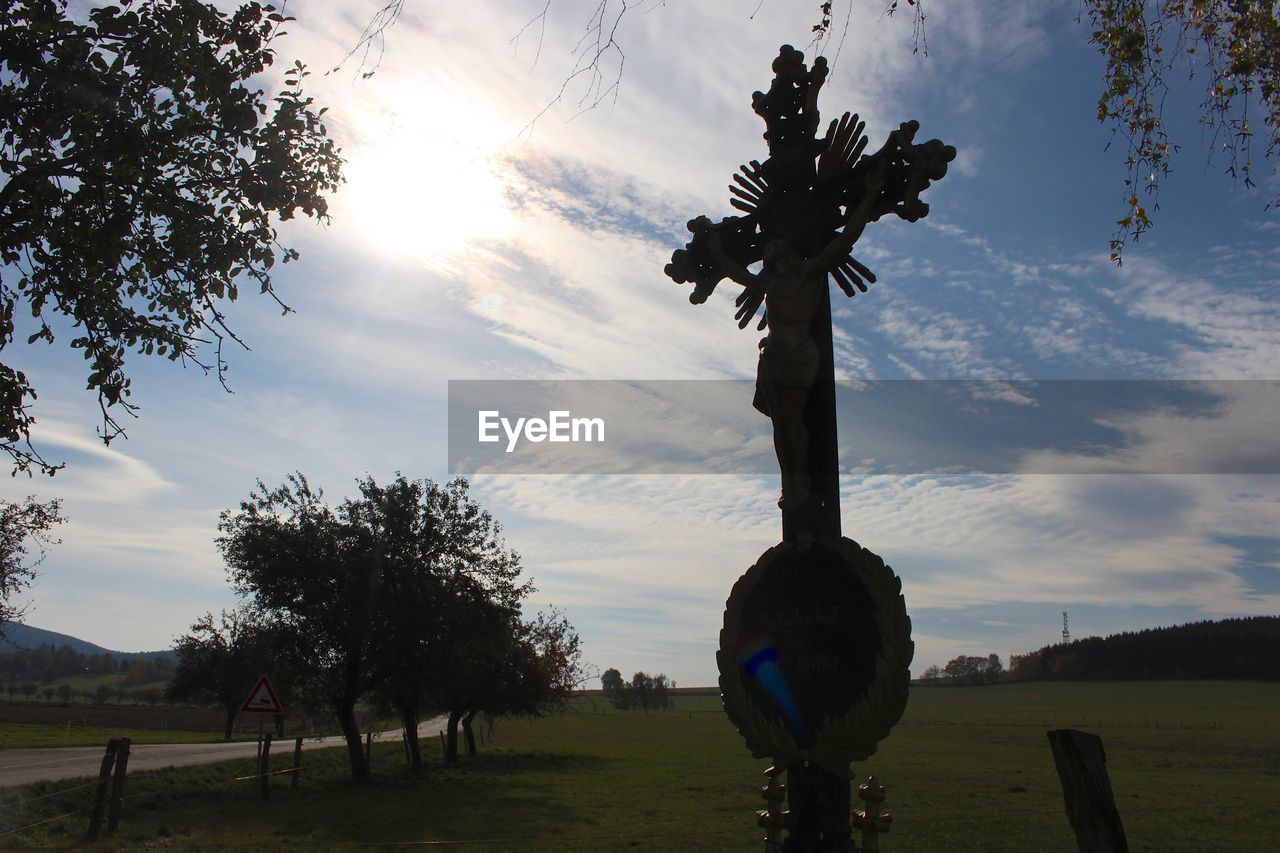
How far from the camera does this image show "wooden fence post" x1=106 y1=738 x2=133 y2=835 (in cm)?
1341

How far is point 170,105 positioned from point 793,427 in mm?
7016

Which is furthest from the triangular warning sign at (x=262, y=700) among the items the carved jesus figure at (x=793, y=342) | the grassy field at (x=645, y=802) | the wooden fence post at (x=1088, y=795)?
the wooden fence post at (x=1088, y=795)

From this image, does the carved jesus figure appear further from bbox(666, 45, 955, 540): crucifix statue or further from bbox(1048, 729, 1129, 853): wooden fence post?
bbox(1048, 729, 1129, 853): wooden fence post

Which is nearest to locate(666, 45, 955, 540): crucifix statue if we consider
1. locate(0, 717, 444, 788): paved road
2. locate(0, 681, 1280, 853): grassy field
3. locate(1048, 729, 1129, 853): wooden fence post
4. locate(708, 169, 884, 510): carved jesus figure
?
locate(708, 169, 884, 510): carved jesus figure

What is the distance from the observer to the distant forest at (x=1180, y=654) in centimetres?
8350

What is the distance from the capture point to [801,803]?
461cm

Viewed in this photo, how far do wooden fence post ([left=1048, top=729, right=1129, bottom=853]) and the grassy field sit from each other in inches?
400

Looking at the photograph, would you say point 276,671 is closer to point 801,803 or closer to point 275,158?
point 275,158

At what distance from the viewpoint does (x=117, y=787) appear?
44.4 ft

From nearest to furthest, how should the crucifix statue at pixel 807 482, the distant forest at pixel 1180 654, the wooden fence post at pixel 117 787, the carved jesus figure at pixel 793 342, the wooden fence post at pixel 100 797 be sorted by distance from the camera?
1. the crucifix statue at pixel 807 482
2. the carved jesus figure at pixel 793 342
3. the wooden fence post at pixel 100 797
4. the wooden fence post at pixel 117 787
5. the distant forest at pixel 1180 654

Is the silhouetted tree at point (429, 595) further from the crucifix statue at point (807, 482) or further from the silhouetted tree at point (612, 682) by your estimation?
the silhouetted tree at point (612, 682)

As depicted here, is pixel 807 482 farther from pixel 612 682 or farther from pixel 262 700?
pixel 612 682

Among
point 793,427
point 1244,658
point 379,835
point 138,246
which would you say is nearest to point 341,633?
point 379,835

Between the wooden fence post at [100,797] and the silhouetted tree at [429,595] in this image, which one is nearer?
the wooden fence post at [100,797]
